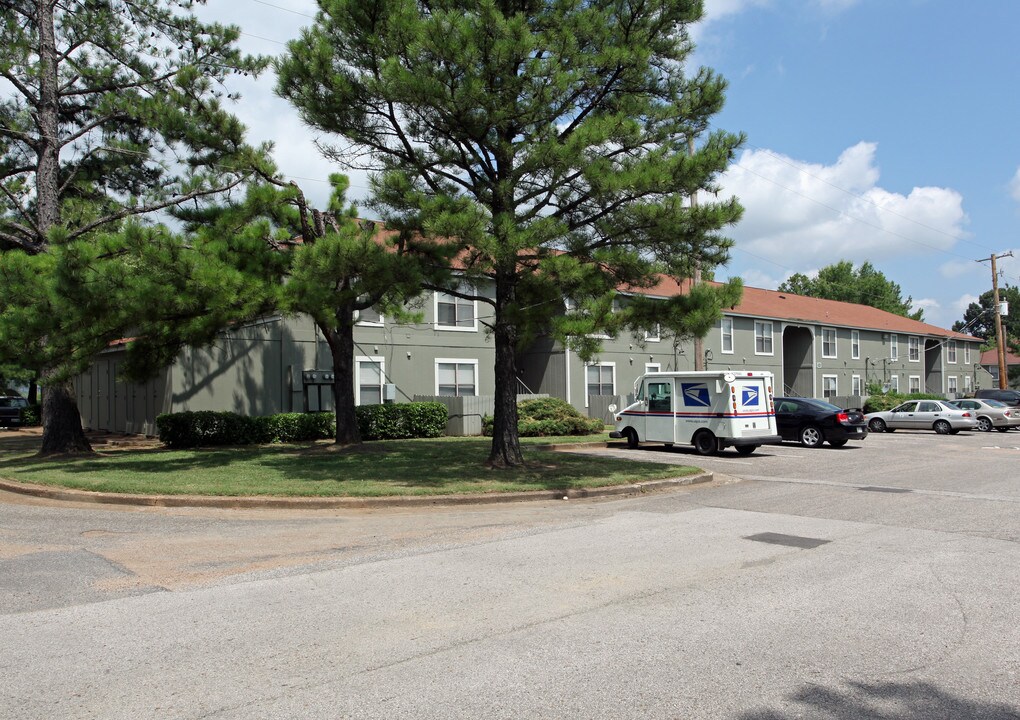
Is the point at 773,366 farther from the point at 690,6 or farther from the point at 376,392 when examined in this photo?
the point at 690,6

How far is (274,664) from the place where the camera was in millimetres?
5027

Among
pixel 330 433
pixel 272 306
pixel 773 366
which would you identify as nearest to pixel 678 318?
pixel 272 306

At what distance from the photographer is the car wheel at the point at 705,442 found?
20875 millimetres

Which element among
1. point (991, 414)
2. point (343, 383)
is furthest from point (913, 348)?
point (343, 383)

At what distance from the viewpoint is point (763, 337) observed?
42.0 meters

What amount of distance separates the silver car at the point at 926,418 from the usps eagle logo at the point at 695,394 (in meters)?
15.1

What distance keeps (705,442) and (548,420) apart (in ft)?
23.7

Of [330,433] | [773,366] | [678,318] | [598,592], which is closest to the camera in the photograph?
[598,592]

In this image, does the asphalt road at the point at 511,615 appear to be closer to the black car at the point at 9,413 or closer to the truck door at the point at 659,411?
the truck door at the point at 659,411

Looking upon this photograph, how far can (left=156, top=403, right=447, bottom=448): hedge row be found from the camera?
21609 millimetres

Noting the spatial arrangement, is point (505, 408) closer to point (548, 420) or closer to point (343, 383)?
point (343, 383)

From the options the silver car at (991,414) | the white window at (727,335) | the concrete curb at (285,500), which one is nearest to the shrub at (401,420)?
the concrete curb at (285,500)

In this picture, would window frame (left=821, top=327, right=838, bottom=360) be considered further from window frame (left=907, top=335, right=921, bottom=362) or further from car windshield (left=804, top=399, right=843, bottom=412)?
car windshield (left=804, top=399, right=843, bottom=412)

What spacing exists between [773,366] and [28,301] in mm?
36159
